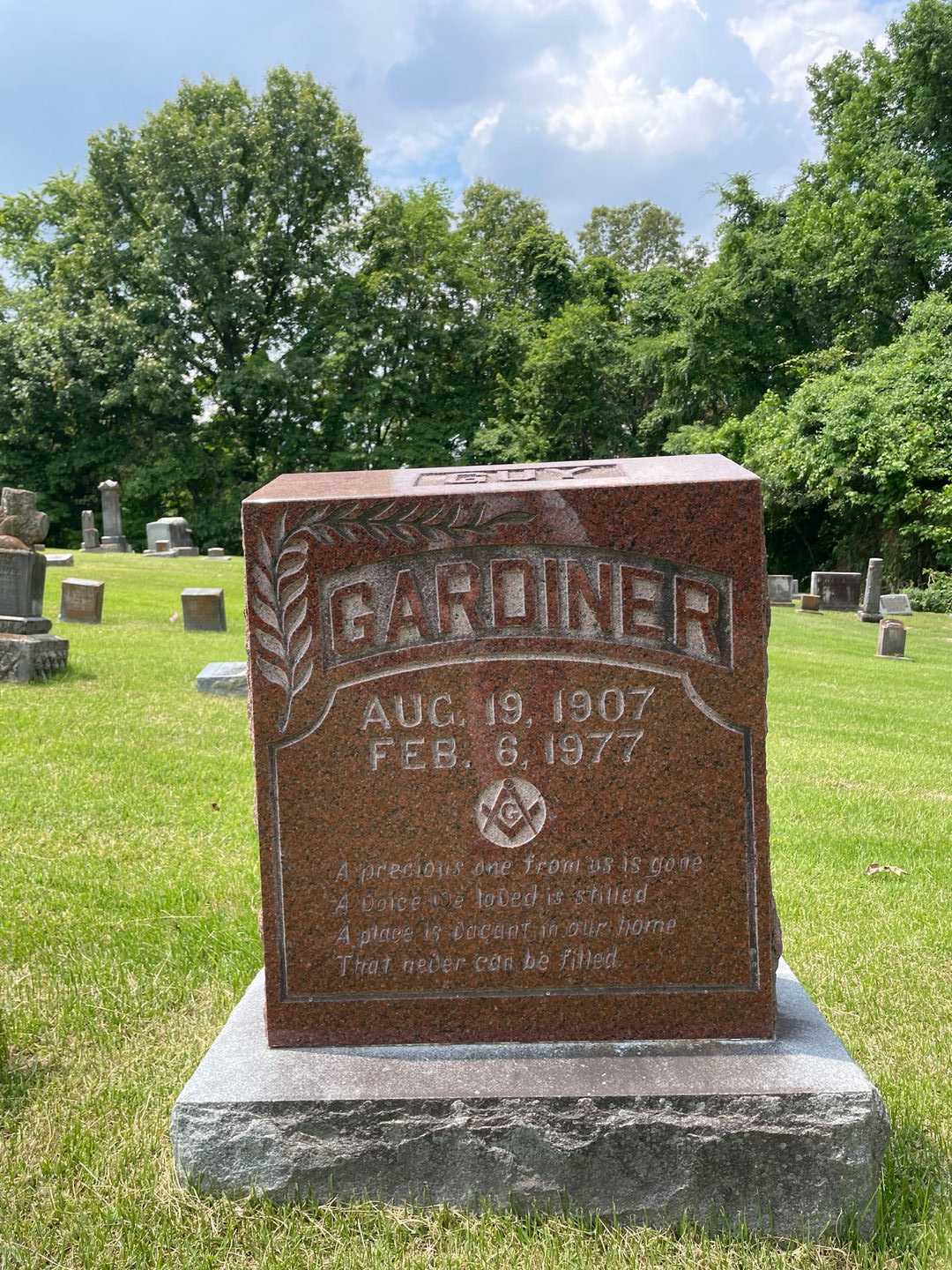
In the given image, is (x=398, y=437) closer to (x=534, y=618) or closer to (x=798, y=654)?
(x=798, y=654)

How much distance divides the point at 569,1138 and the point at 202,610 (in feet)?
41.6

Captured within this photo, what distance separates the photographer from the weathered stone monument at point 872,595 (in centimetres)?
2292

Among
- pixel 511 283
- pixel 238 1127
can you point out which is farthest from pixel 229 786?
pixel 511 283

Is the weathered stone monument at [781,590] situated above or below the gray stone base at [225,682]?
above

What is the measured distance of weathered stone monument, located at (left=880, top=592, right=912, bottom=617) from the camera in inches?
934

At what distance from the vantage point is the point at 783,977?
325 centimetres

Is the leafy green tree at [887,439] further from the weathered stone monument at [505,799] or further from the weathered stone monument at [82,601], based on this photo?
the weathered stone monument at [505,799]

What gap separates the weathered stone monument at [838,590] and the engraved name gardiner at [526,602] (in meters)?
24.2

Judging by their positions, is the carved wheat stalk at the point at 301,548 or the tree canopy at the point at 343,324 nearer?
the carved wheat stalk at the point at 301,548

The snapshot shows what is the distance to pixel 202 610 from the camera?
14.4 metres

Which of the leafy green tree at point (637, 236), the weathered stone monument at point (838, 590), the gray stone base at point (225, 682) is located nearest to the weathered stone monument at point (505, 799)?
the gray stone base at point (225, 682)

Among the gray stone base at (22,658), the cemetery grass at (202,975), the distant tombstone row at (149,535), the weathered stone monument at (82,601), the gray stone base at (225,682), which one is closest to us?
the cemetery grass at (202,975)

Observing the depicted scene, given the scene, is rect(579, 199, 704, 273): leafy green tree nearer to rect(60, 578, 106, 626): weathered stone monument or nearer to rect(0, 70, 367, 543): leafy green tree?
rect(0, 70, 367, 543): leafy green tree

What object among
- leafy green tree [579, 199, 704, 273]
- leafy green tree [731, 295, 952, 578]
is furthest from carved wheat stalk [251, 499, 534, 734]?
leafy green tree [579, 199, 704, 273]
